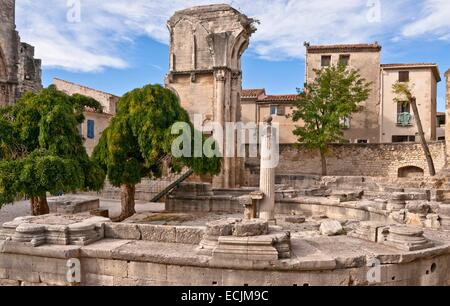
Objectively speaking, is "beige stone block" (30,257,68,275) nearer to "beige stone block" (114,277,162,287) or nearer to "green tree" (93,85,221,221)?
"beige stone block" (114,277,162,287)

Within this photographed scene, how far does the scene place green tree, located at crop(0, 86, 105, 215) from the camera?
9.23 m

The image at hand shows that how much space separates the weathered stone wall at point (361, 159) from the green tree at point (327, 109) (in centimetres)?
122

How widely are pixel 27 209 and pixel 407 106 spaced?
94.9 ft

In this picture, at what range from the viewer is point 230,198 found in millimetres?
15789

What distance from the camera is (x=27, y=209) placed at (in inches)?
607

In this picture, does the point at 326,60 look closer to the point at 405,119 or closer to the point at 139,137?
the point at 405,119

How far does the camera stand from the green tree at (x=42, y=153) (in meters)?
9.23

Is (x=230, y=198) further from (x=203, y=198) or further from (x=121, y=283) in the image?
(x=121, y=283)

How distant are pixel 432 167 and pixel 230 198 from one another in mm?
16302

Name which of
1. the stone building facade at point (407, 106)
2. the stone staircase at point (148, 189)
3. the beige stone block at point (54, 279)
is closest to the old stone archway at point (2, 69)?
the stone staircase at point (148, 189)

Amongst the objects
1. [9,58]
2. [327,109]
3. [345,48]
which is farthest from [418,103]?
[9,58]

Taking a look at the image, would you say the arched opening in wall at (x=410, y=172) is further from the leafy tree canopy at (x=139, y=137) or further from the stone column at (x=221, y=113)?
the leafy tree canopy at (x=139, y=137)

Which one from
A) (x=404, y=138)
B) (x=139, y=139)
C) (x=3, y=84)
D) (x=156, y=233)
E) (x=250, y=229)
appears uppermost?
(x=3, y=84)
